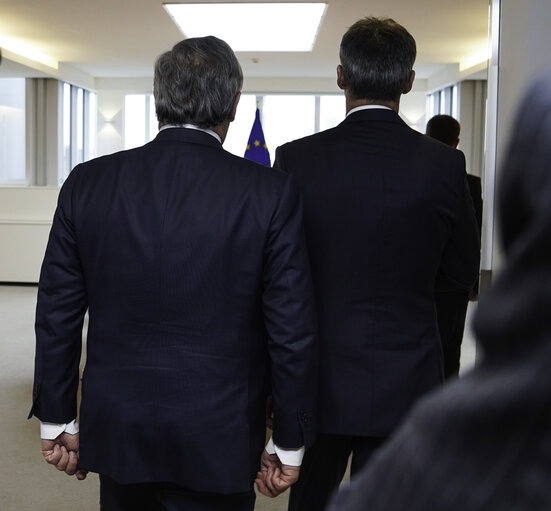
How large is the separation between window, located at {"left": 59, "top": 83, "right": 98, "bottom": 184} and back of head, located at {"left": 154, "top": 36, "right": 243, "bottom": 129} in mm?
13960

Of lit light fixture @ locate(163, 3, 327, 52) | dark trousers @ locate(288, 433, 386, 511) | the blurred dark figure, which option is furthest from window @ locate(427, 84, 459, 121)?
the blurred dark figure

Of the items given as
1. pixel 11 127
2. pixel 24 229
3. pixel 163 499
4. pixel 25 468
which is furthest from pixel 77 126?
pixel 163 499

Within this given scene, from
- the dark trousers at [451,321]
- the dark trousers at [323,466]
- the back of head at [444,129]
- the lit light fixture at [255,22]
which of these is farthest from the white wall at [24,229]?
the dark trousers at [323,466]

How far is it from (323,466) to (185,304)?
2.26 ft

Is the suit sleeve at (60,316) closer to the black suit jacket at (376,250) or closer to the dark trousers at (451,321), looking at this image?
the black suit jacket at (376,250)

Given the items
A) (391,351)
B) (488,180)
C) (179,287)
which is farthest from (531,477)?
(488,180)

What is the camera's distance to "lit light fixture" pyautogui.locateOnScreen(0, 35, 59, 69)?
41.0 ft

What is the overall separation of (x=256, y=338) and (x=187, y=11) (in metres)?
8.87

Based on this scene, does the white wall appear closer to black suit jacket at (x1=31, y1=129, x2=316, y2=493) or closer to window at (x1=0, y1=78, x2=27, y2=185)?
window at (x1=0, y1=78, x2=27, y2=185)

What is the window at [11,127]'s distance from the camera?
1541 cm

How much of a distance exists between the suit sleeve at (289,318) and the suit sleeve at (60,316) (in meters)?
0.43

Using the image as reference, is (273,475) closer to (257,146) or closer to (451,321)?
(451,321)

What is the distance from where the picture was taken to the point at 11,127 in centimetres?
1544

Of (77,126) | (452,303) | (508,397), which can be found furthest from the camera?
(77,126)
